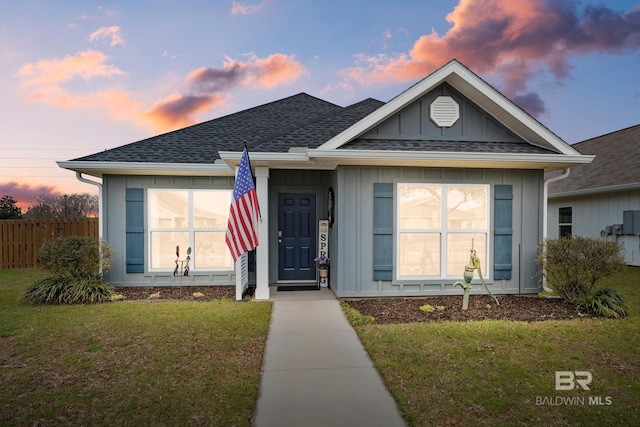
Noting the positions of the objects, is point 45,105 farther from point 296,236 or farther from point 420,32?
point 420,32

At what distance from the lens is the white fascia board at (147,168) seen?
764 cm

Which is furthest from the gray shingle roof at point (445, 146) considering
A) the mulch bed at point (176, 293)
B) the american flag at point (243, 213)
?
the mulch bed at point (176, 293)

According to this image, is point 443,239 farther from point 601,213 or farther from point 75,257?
point 601,213

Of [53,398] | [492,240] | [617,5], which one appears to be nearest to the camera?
[53,398]

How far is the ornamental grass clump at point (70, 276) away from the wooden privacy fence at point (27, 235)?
6.08 meters

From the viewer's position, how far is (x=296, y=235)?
862cm

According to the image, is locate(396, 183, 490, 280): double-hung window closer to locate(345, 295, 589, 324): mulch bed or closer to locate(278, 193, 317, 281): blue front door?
locate(345, 295, 589, 324): mulch bed

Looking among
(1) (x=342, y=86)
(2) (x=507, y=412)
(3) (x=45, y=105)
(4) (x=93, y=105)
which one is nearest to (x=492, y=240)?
(2) (x=507, y=412)

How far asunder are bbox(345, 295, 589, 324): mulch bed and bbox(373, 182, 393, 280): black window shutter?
58cm

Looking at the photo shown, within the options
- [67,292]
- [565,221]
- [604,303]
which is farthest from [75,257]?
[565,221]

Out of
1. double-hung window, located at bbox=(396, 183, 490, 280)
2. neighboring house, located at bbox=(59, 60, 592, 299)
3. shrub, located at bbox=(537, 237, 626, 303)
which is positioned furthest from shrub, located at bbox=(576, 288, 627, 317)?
double-hung window, located at bbox=(396, 183, 490, 280)

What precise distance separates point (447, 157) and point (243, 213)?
374 centimetres

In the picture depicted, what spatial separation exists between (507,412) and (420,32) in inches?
405

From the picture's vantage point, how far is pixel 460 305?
6719mm
